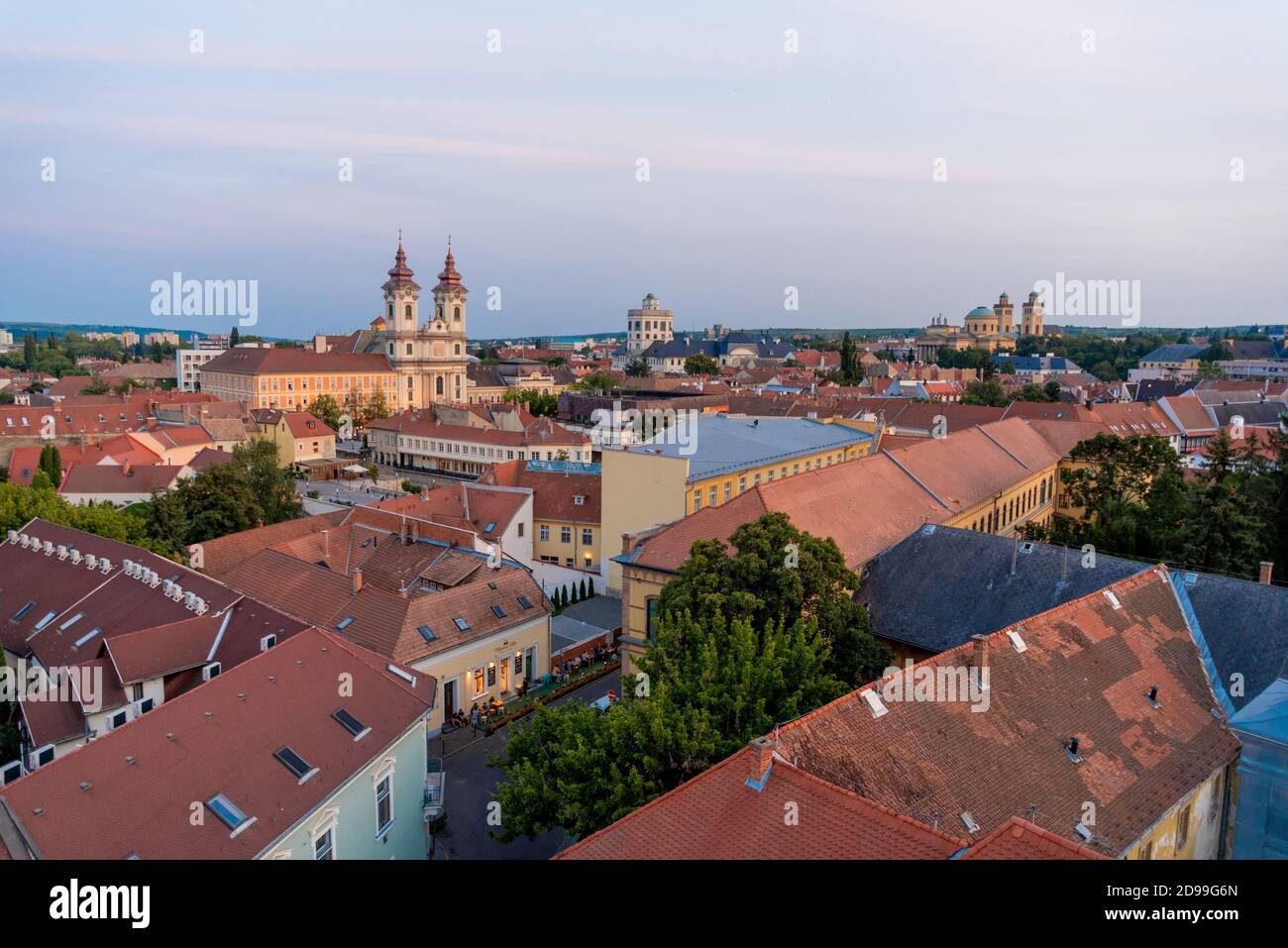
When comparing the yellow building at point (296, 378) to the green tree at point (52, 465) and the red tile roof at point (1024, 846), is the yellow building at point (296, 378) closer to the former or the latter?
the green tree at point (52, 465)

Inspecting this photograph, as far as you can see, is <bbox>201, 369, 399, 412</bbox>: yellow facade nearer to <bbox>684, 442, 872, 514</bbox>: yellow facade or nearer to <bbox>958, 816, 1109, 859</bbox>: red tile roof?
<bbox>684, 442, 872, 514</bbox>: yellow facade

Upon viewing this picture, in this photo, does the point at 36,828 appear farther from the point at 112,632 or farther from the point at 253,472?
the point at 253,472

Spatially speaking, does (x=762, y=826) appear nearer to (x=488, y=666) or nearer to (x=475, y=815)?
(x=475, y=815)

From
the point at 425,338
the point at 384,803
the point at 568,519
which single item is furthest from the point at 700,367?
the point at 384,803

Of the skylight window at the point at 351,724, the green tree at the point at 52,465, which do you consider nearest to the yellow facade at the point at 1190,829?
the skylight window at the point at 351,724

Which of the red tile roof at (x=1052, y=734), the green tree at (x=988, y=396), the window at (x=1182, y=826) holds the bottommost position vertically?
the window at (x=1182, y=826)

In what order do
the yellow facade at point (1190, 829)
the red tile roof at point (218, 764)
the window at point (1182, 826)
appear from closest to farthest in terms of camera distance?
the red tile roof at point (218, 764), the yellow facade at point (1190, 829), the window at point (1182, 826)
